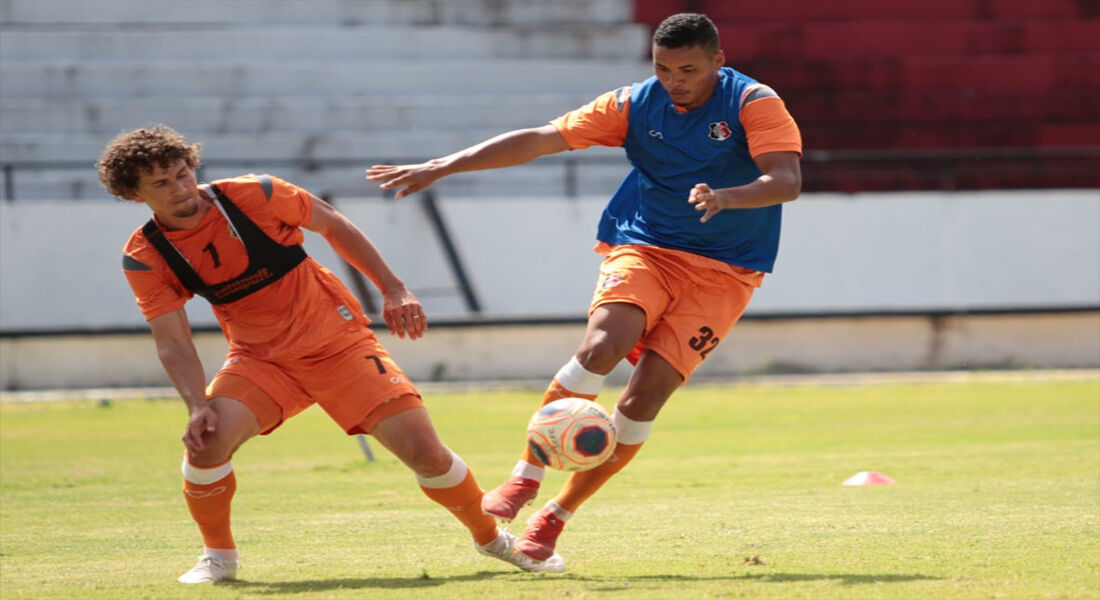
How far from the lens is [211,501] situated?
18.2 ft

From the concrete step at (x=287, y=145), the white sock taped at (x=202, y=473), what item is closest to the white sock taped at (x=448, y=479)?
the white sock taped at (x=202, y=473)

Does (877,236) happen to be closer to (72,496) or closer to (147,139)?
(72,496)

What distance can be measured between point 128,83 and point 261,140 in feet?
6.78

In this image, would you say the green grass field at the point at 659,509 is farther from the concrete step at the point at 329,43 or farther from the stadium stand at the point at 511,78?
the concrete step at the point at 329,43

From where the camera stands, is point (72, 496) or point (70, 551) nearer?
point (70, 551)

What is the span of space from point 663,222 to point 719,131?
445mm

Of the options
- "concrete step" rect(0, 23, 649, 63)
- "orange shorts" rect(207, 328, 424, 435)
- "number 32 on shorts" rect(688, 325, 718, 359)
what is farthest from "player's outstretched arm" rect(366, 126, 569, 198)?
"concrete step" rect(0, 23, 649, 63)

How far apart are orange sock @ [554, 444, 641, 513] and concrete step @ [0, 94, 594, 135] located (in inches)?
486

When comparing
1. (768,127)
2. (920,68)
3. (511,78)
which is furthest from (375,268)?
(920,68)

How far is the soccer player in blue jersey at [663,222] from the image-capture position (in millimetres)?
5684

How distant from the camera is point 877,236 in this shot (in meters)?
16.8

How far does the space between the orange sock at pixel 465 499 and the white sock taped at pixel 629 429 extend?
623mm

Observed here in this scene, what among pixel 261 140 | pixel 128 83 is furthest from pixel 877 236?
pixel 128 83

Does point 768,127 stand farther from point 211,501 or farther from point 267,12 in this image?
point 267,12
